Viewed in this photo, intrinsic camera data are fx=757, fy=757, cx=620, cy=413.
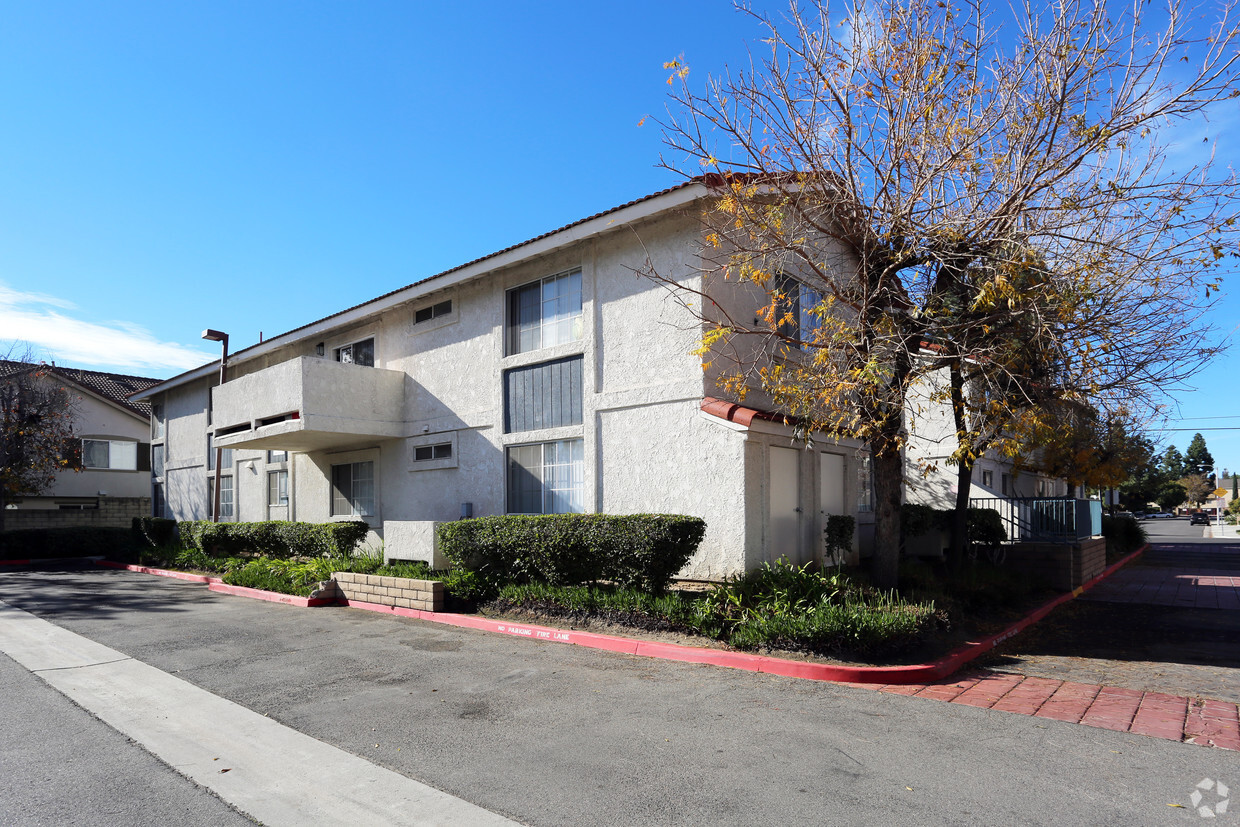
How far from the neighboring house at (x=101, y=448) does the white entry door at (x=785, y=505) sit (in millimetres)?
29343

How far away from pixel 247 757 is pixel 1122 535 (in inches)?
1130

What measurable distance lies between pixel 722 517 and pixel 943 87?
20.8 feet

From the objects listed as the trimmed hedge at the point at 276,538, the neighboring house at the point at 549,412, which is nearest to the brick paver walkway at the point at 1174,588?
the neighboring house at the point at 549,412

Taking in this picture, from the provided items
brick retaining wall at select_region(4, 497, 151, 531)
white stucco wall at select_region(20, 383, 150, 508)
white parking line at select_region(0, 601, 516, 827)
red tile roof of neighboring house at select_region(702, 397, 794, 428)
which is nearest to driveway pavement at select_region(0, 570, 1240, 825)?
white parking line at select_region(0, 601, 516, 827)

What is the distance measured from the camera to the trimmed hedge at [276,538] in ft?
51.1

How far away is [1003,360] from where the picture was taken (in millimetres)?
9234

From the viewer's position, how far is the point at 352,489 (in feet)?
60.1

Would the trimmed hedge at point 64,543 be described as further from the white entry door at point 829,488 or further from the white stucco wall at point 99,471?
the white entry door at point 829,488

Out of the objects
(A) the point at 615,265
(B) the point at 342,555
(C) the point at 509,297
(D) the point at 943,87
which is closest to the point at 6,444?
(B) the point at 342,555

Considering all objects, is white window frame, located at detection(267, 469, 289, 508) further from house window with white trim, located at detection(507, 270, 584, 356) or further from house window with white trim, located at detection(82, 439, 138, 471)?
house window with white trim, located at detection(82, 439, 138, 471)

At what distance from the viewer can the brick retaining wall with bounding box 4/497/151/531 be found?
2908cm

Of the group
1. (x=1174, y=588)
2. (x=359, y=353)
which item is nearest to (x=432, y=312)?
(x=359, y=353)

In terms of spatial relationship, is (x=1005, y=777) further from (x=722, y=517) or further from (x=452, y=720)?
(x=722, y=517)

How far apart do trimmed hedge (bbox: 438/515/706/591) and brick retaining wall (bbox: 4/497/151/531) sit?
22877 mm
